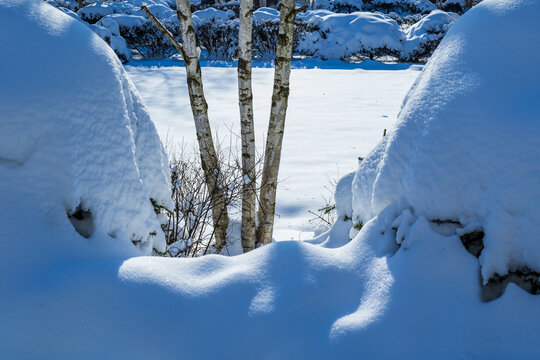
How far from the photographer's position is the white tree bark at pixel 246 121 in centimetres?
292

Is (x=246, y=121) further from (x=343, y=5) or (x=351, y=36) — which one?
(x=343, y=5)

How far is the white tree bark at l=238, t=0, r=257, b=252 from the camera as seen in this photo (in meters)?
2.92

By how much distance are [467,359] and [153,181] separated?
1684 mm

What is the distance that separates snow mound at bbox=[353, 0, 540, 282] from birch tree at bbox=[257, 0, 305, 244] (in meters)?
1.45

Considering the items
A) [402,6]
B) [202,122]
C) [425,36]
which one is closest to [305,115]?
[202,122]

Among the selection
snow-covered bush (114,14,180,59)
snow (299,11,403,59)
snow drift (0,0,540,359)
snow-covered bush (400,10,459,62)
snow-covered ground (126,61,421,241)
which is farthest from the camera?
snow-covered bush (114,14,180,59)

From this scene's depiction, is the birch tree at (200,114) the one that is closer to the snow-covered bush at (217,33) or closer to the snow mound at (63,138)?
the snow mound at (63,138)

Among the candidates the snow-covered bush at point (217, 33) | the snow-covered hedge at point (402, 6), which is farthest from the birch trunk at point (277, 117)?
the snow-covered hedge at point (402, 6)

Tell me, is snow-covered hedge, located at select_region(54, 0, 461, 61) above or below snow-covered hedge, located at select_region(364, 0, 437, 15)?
below

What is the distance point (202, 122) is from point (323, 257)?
2057 mm

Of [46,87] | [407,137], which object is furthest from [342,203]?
[46,87]

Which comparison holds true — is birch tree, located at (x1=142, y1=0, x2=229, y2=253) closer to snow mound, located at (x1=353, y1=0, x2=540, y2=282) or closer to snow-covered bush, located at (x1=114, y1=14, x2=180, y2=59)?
snow mound, located at (x1=353, y1=0, x2=540, y2=282)

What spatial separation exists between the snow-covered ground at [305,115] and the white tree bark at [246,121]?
0.56 m

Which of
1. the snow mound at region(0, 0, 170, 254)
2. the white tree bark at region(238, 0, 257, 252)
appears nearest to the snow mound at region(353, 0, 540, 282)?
the snow mound at region(0, 0, 170, 254)
